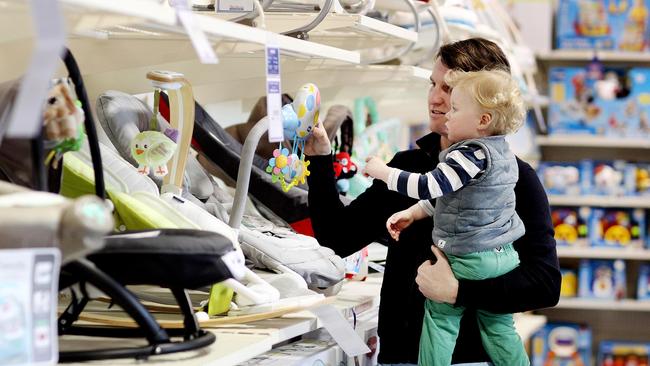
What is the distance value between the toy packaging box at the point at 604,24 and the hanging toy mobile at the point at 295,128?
11.9 ft

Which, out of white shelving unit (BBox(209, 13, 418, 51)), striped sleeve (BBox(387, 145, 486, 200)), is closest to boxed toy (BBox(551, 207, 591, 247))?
white shelving unit (BBox(209, 13, 418, 51))

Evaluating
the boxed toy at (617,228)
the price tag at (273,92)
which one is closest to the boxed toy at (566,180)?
the boxed toy at (617,228)

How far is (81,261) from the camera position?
1203 millimetres

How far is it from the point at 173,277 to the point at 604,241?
168 inches

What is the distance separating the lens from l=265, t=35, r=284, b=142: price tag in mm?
1452

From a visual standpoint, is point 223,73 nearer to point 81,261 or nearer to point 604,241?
point 81,261

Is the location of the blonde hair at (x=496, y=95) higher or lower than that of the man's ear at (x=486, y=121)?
higher

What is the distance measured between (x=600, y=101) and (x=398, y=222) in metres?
3.54

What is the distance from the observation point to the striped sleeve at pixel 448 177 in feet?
5.42

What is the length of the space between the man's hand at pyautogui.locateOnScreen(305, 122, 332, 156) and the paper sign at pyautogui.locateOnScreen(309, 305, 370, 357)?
358 millimetres

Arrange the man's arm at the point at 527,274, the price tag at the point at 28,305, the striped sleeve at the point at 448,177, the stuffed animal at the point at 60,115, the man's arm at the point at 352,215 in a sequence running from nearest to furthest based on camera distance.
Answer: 1. the price tag at the point at 28,305
2. the stuffed animal at the point at 60,115
3. the striped sleeve at the point at 448,177
4. the man's arm at the point at 527,274
5. the man's arm at the point at 352,215

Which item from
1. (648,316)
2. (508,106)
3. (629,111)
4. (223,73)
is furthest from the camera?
(648,316)

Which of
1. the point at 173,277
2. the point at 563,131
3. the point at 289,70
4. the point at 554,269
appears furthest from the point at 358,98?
the point at 563,131

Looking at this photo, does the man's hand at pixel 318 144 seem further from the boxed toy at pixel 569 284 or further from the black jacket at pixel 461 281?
the boxed toy at pixel 569 284
